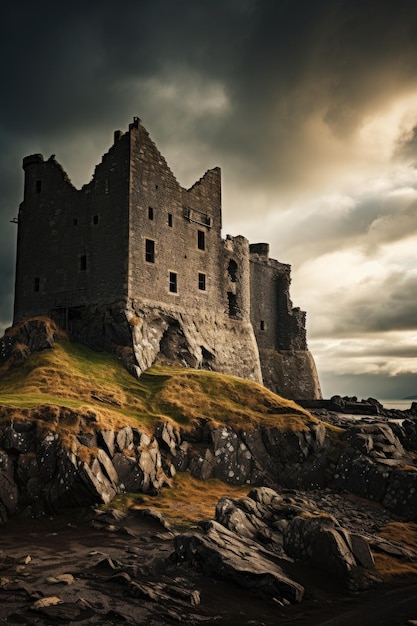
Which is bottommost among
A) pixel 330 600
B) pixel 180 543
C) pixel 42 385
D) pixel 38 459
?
pixel 330 600

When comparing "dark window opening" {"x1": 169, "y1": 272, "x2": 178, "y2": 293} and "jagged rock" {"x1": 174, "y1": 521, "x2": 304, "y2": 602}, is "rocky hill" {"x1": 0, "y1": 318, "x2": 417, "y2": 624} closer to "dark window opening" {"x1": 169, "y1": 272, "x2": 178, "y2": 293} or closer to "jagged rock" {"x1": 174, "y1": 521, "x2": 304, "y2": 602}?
"jagged rock" {"x1": 174, "y1": 521, "x2": 304, "y2": 602}

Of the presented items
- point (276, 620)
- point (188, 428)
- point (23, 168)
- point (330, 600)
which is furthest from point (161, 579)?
point (23, 168)

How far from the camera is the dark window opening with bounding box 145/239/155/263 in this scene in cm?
4334

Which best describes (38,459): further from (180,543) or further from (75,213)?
(75,213)

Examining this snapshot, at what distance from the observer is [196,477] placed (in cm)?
3052

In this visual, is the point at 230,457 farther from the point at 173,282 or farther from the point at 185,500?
the point at 173,282

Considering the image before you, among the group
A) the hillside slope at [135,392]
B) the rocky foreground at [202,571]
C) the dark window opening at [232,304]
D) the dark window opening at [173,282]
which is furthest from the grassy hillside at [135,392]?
the dark window opening at [232,304]

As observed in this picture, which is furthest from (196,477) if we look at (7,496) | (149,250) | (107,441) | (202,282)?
(202,282)

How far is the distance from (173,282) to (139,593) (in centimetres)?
3182

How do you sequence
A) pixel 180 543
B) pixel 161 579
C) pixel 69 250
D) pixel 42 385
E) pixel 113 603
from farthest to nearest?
1. pixel 69 250
2. pixel 42 385
3. pixel 180 543
4. pixel 161 579
5. pixel 113 603

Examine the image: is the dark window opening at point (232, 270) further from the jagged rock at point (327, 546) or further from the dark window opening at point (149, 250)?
the jagged rock at point (327, 546)

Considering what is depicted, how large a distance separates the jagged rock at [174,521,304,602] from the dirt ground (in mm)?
335

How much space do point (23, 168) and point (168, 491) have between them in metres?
34.5

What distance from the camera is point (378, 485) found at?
30266 millimetres
